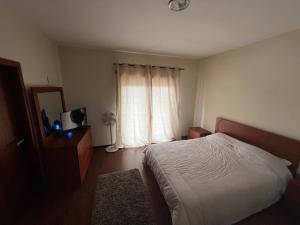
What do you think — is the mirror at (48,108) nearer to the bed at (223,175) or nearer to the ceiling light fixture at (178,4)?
the bed at (223,175)

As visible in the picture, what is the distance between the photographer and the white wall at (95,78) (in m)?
2.87

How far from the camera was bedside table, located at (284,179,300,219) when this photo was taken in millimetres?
1512

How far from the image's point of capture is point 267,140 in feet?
7.02

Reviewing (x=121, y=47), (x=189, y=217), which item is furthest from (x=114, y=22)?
(x=189, y=217)

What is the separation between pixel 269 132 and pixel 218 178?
1.39 metres

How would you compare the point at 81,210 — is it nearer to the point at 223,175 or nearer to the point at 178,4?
the point at 223,175

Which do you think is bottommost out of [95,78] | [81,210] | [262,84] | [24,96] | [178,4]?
[81,210]

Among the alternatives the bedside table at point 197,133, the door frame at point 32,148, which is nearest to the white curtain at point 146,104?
the bedside table at point 197,133

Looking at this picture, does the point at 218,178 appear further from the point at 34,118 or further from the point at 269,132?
the point at 34,118

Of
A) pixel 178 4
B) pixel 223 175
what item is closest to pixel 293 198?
pixel 223 175

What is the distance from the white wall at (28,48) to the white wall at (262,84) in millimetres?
3642

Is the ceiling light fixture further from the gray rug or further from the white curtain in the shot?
the gray rug

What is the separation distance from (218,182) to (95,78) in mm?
3124

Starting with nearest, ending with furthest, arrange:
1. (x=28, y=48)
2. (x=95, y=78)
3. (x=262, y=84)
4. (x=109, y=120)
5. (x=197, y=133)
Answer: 1. (x=28, y=48)
2. (x=262, y=84)
3. (x=95, y=78)
4. (x=109, y=120)
5. (x=197, y=133)
